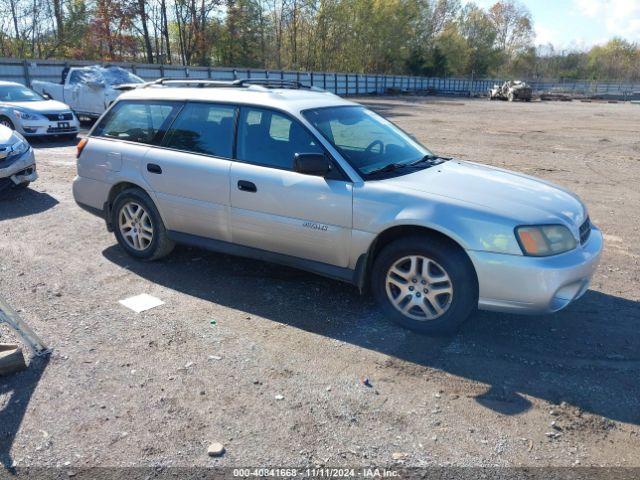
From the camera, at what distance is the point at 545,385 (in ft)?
10.9

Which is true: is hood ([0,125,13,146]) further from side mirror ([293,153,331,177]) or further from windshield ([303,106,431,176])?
side mirror ([293,153,331,177])

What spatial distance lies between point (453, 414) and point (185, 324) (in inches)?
85.5

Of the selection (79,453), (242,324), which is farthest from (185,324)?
(79,453)

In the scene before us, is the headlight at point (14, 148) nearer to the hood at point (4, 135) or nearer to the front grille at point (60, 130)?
the hood at point (4, 135)

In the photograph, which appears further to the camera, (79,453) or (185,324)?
(185,324)

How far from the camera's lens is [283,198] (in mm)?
4270

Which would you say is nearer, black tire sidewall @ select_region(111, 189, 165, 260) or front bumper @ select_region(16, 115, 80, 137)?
black tire sidewall @ select_region(111, 189, 165, 260)

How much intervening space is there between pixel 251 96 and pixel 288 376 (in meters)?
2.59

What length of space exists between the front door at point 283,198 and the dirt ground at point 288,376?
55 cm

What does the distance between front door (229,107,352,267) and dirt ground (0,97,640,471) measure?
1.79 ft

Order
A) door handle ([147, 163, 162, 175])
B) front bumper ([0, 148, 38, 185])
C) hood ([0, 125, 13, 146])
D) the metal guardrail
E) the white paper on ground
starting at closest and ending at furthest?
the white paper on ground → door handle ([147, 163, 162, 175]) → front bumper ([0, 148, 38, 185]) → hood ([0, 125, 13, 146]) → the metal guardrail

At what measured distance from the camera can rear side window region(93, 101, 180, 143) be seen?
16.8ft

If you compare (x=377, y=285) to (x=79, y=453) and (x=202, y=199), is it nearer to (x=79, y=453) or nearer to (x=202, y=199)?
(x=202, y=199)

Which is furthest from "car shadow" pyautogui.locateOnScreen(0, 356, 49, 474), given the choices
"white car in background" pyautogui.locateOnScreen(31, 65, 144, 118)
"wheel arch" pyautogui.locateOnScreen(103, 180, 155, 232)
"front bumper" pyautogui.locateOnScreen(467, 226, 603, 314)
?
"white car in background" pyautogui.locateOnScreen(31, 65, 144, 118)
